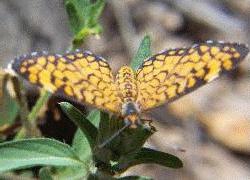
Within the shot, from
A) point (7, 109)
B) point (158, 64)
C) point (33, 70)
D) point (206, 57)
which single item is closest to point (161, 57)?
point (158, 64)

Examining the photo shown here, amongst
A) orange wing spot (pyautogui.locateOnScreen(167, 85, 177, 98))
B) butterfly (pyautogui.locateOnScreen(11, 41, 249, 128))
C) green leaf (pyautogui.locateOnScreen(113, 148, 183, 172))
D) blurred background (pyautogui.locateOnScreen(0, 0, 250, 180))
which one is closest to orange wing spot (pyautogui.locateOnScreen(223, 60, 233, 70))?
butterfly (pyautogui.locateOnScreen(11, 41, 249, 128))

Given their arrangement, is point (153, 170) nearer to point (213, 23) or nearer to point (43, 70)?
point (213, 23)

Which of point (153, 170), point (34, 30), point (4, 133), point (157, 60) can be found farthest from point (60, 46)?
point (157, 60)

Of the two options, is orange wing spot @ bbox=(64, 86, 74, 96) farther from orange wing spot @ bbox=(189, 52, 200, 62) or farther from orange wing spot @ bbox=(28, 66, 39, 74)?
orange wing spot @ bbox=(189, 52, 200, 62)

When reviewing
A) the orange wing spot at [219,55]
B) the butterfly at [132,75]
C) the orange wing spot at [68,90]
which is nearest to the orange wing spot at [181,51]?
the butterfly at [132,75]

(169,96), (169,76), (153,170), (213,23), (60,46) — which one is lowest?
(169,96)

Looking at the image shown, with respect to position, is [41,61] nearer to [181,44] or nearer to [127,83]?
[127,83]
